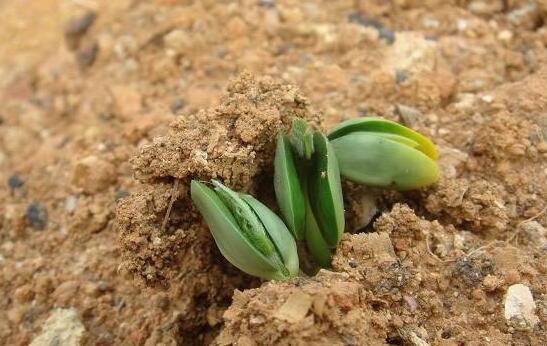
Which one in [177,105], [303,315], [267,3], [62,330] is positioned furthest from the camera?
[267,3]

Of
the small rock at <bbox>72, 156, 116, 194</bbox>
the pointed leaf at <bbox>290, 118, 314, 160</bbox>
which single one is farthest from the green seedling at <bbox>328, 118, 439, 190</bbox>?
the small rock at <bbox>72, 156, 116, 194</bbox>

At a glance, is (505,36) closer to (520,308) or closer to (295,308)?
(520,308)

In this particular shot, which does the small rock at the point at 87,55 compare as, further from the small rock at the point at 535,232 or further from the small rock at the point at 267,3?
the small rock at the point at 535,232

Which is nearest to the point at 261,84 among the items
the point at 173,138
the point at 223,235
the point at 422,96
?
the point at 173,138

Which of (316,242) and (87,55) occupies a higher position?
(87,55)

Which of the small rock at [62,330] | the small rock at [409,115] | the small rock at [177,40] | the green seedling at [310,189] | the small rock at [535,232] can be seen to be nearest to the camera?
the green seedling at [310,189]

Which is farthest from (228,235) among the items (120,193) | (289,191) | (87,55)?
(87,55)

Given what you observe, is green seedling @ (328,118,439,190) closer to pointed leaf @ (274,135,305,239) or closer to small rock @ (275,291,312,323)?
pointed leaf @ (274,135,305,239)

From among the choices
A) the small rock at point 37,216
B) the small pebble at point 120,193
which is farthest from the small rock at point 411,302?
the small rock at point 37,216
